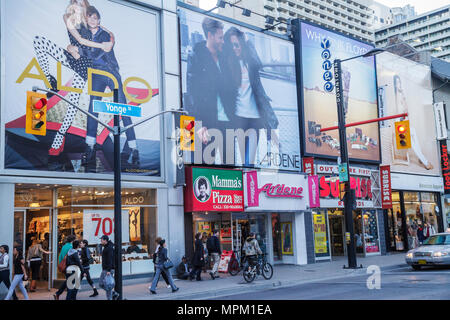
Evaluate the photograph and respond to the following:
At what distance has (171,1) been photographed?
22.0 m

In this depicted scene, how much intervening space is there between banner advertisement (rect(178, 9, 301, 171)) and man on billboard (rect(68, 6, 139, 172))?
3084 mm

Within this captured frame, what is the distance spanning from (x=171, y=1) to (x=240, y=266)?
1257cm

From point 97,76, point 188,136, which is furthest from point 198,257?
point 97,76

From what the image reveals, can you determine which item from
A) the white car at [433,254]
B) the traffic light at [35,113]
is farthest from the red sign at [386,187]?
the traffic light at [35,113]

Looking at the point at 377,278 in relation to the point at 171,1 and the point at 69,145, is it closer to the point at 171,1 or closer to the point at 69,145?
the point at 69,145

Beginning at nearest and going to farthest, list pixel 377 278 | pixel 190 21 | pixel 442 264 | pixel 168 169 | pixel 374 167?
pixel 377 278 < pixel 442 264 < pixel 168 169 < pixel 190 21 < pixel 374 167

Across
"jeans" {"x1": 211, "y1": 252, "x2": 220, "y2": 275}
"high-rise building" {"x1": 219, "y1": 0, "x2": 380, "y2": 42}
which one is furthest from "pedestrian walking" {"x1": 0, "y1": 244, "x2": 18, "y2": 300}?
"high-rise building" {"x1": 219, "y1": 0, "x2": 380, "y2": 42}

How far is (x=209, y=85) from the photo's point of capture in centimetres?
2288

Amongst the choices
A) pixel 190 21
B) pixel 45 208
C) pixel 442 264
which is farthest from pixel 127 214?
pixel 442 264

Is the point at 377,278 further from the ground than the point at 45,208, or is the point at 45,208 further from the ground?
the point at 45,208

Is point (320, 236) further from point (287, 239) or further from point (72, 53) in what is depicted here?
point (72, 53)

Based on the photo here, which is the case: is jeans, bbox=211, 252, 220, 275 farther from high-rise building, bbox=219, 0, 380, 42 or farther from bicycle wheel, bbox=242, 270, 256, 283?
high-rise building, bbox=219, 0, 380, 42

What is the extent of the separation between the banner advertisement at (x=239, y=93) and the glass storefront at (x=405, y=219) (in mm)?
10412

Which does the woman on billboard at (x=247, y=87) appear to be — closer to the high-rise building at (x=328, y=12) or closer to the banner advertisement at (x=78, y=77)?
the banner advertisement at (x=78, y=77)
